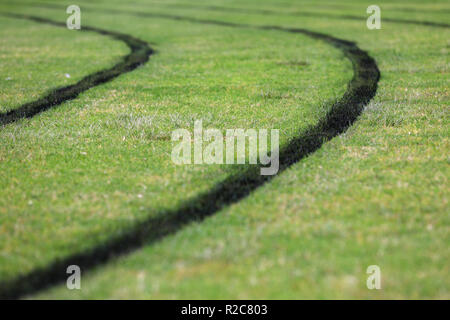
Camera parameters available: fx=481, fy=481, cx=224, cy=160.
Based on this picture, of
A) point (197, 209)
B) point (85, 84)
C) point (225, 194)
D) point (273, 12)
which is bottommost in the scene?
point (197, 209)

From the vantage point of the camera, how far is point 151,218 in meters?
5.19

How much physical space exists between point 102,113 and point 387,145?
203 inches

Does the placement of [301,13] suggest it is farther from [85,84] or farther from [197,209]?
[197,209]

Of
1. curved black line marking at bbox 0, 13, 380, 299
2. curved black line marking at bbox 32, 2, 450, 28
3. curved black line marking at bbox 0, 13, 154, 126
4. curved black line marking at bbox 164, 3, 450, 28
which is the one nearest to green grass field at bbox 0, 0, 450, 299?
curved black line marking at bbox 0, 13, 380, 299

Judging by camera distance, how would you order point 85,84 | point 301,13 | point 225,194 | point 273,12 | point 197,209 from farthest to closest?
point 273,12 < point 301,13 < point 85,84 < point 225,194 < point 197,209

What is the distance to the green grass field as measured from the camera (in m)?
4.16

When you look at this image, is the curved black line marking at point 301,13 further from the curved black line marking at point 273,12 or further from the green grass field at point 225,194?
the green grass field at point 225,194

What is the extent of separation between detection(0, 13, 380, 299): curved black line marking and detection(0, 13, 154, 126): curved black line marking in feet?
16.0

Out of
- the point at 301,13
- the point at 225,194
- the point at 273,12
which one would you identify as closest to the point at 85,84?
the point at 225,194

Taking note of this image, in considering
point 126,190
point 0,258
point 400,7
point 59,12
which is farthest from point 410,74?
point 59,12

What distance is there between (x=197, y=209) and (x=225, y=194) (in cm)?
48

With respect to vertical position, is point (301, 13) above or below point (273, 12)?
below

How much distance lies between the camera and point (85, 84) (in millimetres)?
11766
